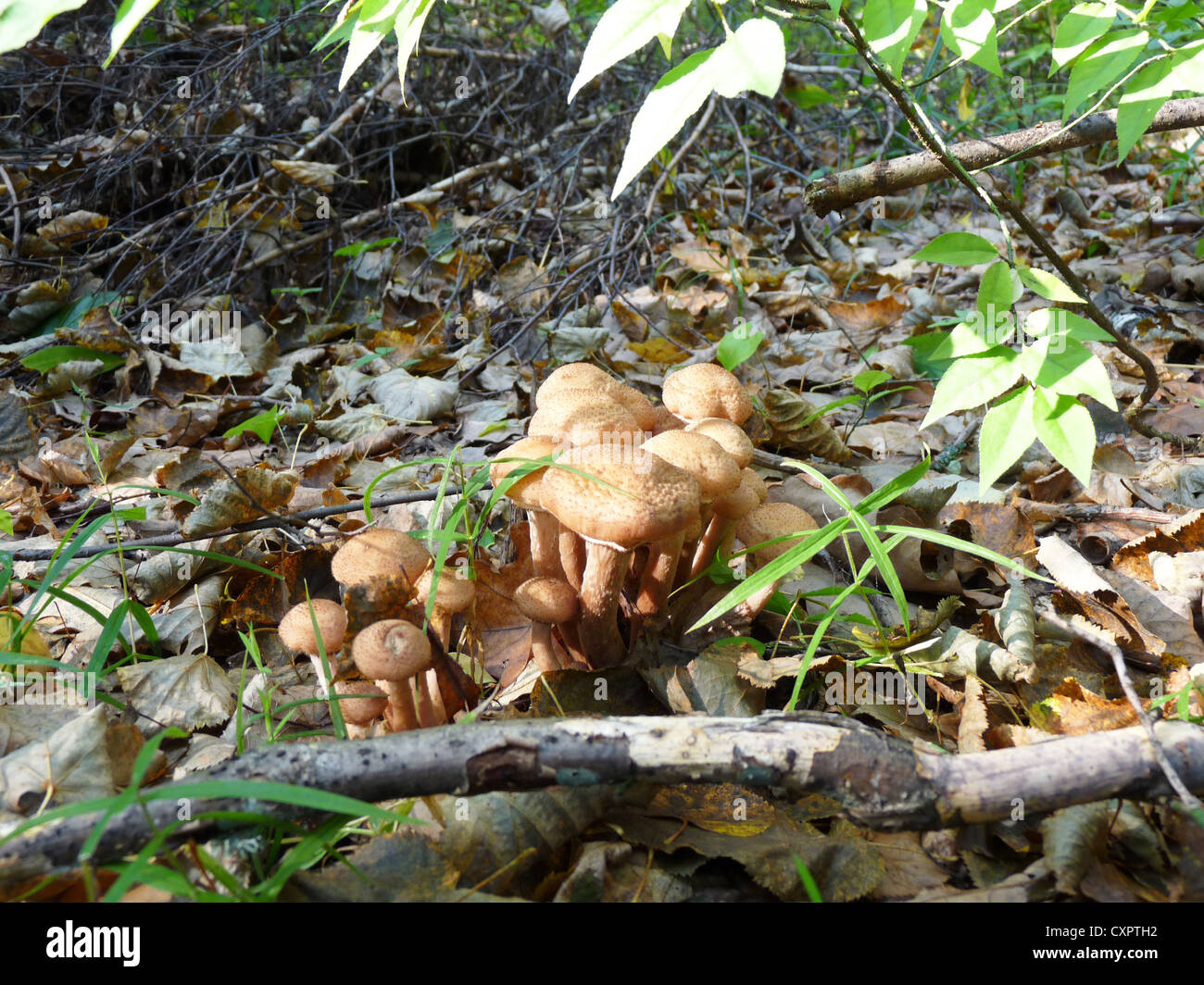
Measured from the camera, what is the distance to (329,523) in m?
2.90

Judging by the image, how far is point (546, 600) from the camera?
1.98 metres

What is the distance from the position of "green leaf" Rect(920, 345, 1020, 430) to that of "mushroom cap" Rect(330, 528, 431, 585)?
1224mm

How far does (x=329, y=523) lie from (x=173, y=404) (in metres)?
2.11

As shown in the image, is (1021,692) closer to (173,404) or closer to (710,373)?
(710,373)

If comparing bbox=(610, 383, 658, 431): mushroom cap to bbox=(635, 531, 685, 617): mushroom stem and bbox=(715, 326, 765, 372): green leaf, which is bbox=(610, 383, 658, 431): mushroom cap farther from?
bbox=(715, 326, 765, 372): green leaf

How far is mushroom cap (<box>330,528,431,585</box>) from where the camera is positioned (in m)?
1.89

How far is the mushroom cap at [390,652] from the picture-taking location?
1.71m

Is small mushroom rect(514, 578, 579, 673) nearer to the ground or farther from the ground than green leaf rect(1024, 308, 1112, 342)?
nearer to the ground

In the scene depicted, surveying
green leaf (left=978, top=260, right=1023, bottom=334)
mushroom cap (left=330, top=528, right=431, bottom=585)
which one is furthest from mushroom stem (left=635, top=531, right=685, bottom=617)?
green leaf (left=978, top=260, right=1023, bottom=334)

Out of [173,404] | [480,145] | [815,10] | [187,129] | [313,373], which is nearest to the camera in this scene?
[815,10]

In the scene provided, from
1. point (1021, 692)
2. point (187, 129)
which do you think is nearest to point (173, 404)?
point (187, 129)

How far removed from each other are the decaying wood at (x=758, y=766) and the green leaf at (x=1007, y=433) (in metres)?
0.52

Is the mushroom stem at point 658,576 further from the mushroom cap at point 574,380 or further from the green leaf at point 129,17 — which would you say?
the green leaf at point 129,17
